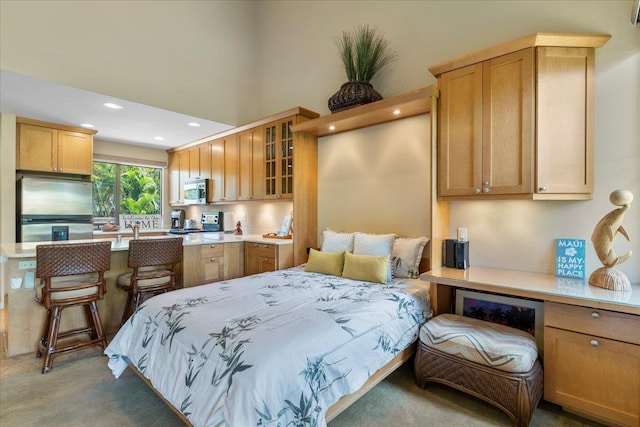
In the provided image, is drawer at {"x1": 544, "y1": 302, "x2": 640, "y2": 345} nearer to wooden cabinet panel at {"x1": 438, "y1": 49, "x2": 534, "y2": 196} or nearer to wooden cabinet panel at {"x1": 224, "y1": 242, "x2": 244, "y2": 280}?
wooden cabinet panel at {"x1": 438, "y1": 49, "x2": 534, "y2": 196}

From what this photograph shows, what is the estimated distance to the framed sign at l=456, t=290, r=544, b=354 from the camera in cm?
243

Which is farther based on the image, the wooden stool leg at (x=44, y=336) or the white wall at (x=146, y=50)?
the white wall at (x=146, y=50)

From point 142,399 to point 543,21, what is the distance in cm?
419

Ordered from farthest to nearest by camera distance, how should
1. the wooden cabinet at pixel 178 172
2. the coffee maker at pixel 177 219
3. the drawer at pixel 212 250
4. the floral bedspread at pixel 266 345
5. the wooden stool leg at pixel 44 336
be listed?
1. the coffee maker at pixel 177 219
2. the wooden cabinet at pixel 178 172
3. the drawer at pixel 212 250
4. the wooden stool leg at pixel 44 336
5. the floral bedspread at pixel 266 345

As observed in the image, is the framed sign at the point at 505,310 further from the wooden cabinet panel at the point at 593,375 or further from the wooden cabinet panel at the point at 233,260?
the wooden cabinet panel at the point at 233,260

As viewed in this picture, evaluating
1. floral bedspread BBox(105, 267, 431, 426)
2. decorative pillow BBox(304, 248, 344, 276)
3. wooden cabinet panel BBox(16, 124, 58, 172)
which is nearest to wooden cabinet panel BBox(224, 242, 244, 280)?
decorative pillow BBox(304, 248, 344, 276)

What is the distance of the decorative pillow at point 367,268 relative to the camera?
272 cm

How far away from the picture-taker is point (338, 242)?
11.0 feet

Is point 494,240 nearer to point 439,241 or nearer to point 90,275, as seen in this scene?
point 439,241

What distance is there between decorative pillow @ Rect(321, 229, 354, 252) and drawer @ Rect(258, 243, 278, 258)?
727 millimetres

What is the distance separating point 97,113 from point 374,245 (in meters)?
4.07

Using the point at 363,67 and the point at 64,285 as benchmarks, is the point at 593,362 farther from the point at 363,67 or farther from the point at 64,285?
the point at 64,285

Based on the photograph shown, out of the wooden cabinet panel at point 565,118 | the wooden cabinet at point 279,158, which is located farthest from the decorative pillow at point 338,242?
the wooden cabinet panel at point 565,118

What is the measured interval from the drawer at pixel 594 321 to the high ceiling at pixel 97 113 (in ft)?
14.9
